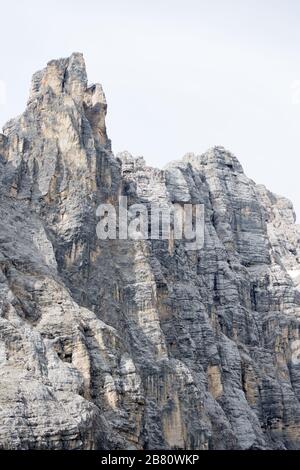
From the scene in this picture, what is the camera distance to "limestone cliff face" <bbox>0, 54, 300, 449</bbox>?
68000mm

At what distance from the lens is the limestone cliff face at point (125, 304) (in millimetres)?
68000

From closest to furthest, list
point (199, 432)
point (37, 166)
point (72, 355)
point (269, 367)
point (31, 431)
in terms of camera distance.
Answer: point (31, 431) → point (72, 355) → point (199, 432) → point (37, 166) → point (269, 367)

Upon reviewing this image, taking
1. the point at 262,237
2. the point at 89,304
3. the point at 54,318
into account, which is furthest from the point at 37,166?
the point at 262,237

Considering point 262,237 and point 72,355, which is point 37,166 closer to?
point 72,355

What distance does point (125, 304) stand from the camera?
8981cm

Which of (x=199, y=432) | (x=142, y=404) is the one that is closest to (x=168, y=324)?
(x=199, y=432)

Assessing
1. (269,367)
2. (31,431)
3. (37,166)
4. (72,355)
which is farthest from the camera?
(269,367)

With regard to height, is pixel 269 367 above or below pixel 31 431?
above

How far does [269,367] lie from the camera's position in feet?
383

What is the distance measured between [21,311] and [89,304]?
13.3 m

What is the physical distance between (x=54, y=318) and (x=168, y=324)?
76.6 ft

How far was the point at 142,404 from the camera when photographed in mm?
74750

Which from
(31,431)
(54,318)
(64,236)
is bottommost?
(31,431)

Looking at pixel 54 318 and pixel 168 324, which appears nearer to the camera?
pixel 54 318
